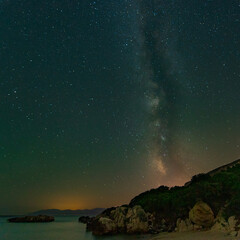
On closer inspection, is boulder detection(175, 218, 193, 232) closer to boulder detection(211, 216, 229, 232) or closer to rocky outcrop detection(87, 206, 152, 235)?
boulder detection(211, 216, 229, 232)

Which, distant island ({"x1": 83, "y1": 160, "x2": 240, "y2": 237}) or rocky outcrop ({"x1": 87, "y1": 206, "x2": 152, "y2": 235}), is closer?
distant island ({"x1": 83, "y1": 160, "x2": 240, "y2": 237})

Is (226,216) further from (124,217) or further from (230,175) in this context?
(124,217)

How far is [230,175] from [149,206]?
15189 mm

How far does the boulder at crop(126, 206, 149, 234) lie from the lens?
134 ft

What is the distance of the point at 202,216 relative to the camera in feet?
108

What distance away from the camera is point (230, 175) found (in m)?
43.1

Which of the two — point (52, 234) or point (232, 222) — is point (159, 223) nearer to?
point (232, 222)

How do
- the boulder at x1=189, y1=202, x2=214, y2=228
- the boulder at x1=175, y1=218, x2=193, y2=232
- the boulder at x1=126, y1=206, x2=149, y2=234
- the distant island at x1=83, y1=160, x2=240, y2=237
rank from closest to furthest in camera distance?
the distant island at x1=83, y1=160, x2=240, y2=237
the boulder at x1=189, y1=202, x2=214, y2=228
the boulder at x1=175, y1=218, x2=193, y2=232
the boulder at x1=126, y1=206, x2=149, y2=234

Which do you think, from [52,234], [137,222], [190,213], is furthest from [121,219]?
[52,234]

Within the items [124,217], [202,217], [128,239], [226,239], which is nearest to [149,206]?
[124,217]

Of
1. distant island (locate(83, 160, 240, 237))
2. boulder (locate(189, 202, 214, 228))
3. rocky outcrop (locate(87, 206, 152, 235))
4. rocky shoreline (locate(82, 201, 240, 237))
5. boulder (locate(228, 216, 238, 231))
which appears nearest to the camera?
boulder (locate(228, 216, 238, 231))

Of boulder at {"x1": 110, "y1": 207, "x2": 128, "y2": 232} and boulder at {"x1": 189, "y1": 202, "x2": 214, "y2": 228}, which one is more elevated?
boulder at {"x1": 110, "y1": 207, "x2": 128, "y2": 232}

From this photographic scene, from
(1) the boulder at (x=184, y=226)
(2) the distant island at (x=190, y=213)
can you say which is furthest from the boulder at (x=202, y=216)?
(1) the boulder at (x=184, y=226)

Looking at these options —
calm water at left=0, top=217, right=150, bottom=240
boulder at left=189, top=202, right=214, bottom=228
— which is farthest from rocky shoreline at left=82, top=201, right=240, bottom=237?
calm water at left=0, top=217, right=150, bottom=240
